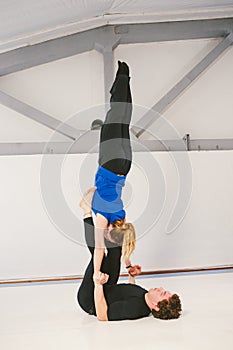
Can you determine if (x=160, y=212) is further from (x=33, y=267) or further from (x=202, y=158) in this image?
(x=33, y=267)

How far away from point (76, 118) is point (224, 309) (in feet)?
9.45

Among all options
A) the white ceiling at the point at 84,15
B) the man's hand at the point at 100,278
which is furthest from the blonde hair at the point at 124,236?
the white ceiling at the point at 84,15

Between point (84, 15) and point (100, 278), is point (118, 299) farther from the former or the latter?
point (84, 15)

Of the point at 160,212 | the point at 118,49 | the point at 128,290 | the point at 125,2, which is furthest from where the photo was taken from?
the point at 118,49

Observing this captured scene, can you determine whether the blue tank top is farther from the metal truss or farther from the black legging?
the metal truss

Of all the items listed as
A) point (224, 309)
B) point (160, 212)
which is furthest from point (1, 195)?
point (224, 309)

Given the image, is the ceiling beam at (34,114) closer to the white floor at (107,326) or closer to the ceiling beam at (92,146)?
the ceiling beam at (92,146)

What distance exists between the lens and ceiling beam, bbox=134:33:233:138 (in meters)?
5.43

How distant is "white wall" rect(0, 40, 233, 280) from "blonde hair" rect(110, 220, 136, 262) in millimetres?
1309

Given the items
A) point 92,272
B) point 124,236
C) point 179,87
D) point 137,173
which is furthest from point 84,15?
point 92,272

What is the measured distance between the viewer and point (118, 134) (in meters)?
3.29

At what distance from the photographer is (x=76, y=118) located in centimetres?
540

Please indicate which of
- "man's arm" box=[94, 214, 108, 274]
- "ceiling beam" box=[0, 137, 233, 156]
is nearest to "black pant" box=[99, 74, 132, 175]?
"man's arm" box=[94, 214, 108, 274]

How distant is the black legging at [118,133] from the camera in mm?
3217
